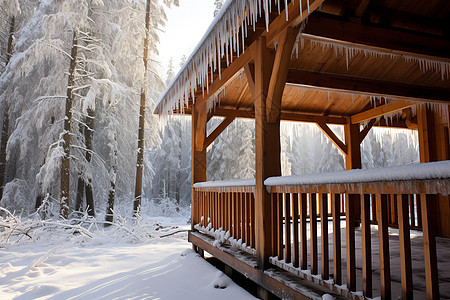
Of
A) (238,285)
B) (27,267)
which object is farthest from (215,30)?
(27,267)

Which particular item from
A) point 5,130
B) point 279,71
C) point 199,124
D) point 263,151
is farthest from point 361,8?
point 5,130

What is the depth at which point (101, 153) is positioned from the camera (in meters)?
13.8

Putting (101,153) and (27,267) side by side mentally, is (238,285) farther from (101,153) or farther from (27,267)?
(101,153)

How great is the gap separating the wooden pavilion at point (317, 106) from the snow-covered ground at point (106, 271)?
46cm

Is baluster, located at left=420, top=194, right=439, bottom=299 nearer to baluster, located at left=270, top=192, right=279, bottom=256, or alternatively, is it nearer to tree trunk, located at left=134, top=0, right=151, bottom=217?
baluster, located at left=270, top=192, right=279, bottom=256

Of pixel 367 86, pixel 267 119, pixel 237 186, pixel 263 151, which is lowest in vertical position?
pixel 237 186

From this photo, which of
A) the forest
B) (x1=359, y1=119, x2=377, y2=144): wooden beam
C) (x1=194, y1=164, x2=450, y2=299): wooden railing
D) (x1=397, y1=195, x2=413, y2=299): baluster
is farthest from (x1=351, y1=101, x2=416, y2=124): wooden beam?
(x1=397, y1=195, x2=413, y2=299): baluster

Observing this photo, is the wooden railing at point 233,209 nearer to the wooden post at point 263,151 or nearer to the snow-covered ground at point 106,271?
the wooden post at point 263,151

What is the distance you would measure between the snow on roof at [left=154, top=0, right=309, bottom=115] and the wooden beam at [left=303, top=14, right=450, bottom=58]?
523 millimetres

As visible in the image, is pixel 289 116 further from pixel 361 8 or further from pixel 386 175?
pixel 386 175

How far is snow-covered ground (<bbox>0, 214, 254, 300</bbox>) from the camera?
341cm

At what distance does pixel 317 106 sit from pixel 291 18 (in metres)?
4.03

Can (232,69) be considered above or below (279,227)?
above

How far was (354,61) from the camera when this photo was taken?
4.49 meters
